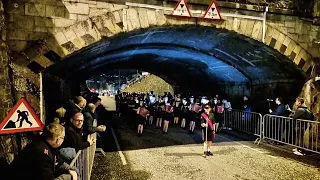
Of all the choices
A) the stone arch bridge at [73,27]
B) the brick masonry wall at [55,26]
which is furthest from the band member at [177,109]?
the brick masonry wall at [55,26]

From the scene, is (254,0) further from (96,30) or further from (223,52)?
(96,30)

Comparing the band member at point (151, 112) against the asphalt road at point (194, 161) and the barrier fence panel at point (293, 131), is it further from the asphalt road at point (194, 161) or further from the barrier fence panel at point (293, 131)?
the barrier fence panel at point (293, 131)

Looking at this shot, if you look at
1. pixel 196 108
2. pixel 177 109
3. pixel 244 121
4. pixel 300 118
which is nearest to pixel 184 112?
pixel 177 109

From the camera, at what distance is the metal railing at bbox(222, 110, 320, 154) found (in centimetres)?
951

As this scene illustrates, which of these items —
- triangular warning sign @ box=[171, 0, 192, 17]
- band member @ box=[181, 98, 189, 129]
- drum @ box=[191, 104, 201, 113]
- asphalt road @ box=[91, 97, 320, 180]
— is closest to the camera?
asphalt road @ box=[91, 97, 320, 180]

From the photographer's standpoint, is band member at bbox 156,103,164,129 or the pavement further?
band member at bbox 156,103,164,129

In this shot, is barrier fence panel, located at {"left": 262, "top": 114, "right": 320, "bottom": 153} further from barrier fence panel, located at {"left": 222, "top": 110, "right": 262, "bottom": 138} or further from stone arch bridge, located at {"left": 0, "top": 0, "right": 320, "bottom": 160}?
stone arch bridge, located at {"left": 0, "top": 0, "right": 320, "bottom": 160}

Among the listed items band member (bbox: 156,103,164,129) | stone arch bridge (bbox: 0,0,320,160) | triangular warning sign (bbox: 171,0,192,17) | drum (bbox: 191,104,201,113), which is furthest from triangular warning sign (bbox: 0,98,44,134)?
drum (bbox: 191,104,201,113)

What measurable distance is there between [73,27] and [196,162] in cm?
548

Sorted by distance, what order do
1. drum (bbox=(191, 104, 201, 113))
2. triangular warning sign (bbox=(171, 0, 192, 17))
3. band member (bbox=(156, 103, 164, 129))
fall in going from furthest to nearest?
drum (bbox=(191, 104, 201, 113)) → band member (bbox=(156, 103, 164, 129)) → triangular warning sign (bbox=(171, 0, 192, 17))

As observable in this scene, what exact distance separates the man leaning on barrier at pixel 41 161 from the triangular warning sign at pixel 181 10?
675cm

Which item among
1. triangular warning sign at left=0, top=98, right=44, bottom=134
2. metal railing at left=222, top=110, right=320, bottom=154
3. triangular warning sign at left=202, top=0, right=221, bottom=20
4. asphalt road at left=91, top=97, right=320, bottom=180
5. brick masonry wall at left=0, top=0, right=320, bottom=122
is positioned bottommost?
asphalt road at left=91, top=97, right=320, bottom=180

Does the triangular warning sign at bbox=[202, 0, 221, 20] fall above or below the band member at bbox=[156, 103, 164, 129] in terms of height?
above

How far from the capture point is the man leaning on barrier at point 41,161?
317 cm
